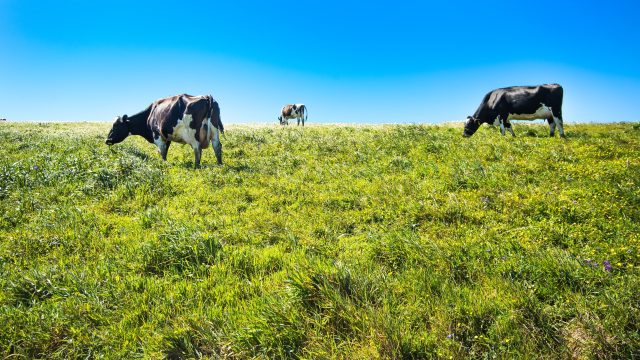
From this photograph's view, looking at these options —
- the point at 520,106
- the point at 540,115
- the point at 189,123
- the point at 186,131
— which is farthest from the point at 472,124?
the point at 186,131

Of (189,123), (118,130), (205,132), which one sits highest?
(189,123)

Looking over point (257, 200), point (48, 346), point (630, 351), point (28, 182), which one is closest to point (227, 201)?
point (257, 200)

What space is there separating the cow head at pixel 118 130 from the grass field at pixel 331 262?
613cm

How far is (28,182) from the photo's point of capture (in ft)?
26.4

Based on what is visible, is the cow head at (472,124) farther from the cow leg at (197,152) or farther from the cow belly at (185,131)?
the cow belly at (185,131)

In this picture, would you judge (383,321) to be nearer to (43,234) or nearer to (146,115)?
(43,234)

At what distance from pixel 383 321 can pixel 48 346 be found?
10.5ft

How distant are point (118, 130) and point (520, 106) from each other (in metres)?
20.6

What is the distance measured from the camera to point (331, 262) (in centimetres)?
419

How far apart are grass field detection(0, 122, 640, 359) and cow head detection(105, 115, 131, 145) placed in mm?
6130

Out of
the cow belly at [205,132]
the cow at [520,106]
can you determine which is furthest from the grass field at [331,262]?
the cow at [520,106]

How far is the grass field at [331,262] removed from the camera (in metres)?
3.02

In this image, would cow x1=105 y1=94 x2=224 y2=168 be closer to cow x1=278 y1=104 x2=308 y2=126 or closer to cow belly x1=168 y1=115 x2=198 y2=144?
cow belly x1=168 y1=115 x2=198 y2=144

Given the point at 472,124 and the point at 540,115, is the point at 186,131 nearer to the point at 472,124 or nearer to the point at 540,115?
the point at 472,124
